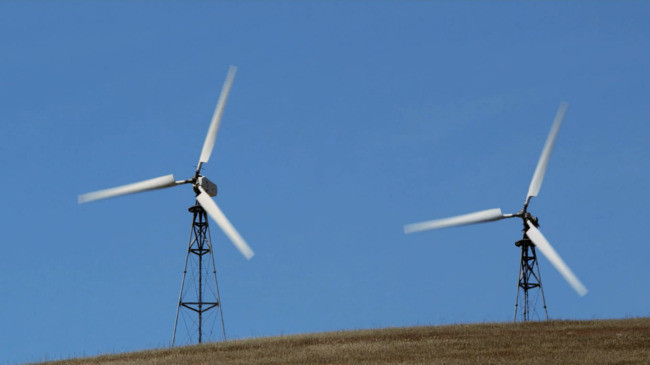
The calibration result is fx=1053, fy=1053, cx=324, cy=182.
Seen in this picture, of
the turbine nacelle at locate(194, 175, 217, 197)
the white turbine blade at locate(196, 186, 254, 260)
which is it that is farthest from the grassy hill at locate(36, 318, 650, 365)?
the turbine nacelle at locate(194, 175, 217, 197)

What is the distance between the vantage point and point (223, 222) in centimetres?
6162

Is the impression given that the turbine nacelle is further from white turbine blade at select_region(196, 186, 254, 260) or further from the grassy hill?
the grassy hill

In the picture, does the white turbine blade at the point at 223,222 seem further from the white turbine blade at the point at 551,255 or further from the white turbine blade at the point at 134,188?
the white turbine blade at the point at 551,255

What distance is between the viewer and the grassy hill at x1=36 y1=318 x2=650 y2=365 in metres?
47.6

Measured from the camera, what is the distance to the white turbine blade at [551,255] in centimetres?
6812

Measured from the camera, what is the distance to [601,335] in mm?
54531

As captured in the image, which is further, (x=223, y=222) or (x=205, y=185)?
(x=205, y=185)

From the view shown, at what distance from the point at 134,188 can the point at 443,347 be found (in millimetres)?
23787

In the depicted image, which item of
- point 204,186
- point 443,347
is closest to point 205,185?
point 204,186

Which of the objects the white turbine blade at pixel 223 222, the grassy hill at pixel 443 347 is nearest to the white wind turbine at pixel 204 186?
the white turbine blade at pixel 223 222

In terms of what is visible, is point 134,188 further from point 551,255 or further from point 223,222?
point 551,255

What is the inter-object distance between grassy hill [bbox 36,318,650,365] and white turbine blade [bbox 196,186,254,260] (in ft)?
16.5

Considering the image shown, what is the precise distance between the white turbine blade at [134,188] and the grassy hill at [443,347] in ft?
41.0

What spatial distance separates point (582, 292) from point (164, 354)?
27707mm
